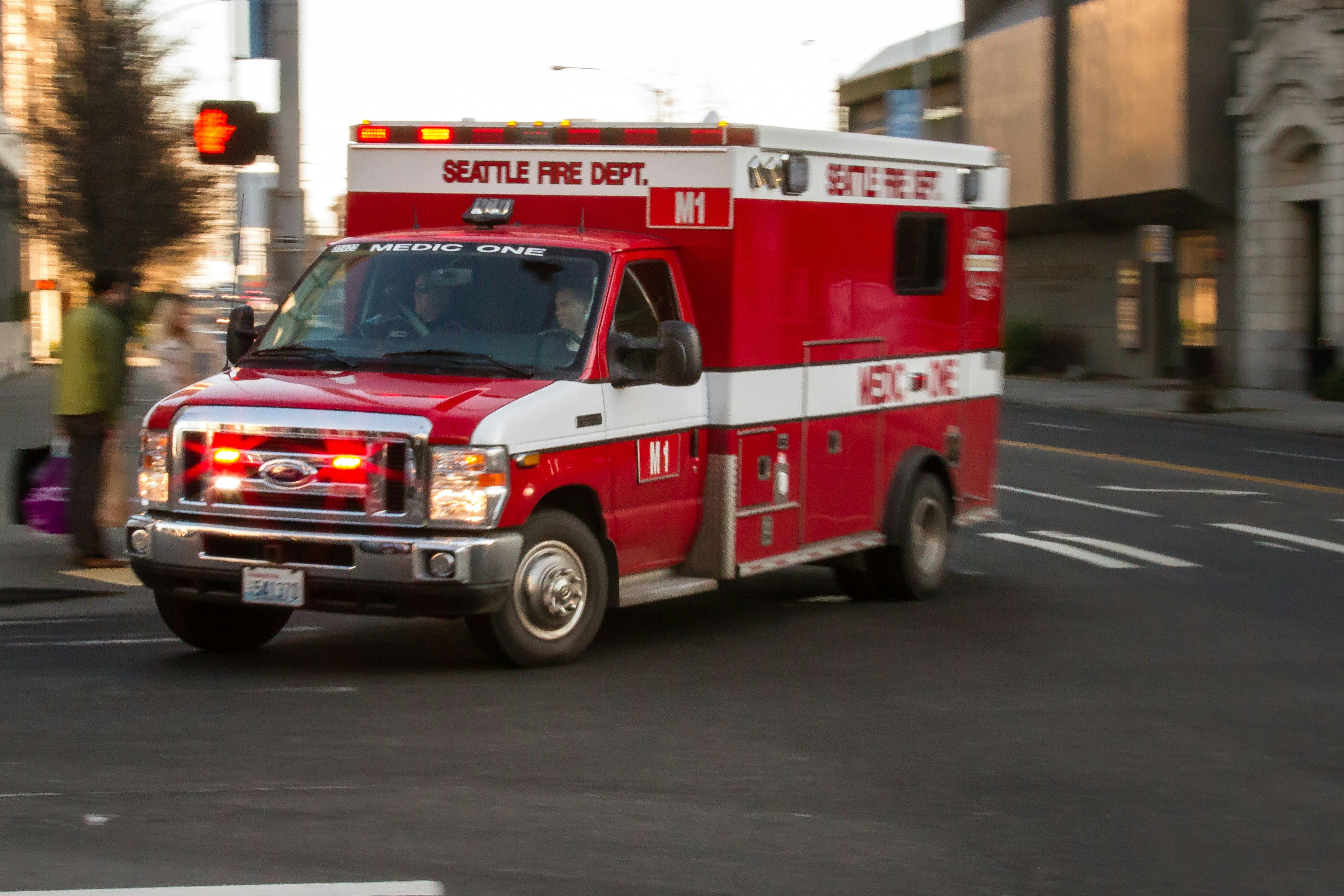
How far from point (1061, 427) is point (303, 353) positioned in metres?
21.4

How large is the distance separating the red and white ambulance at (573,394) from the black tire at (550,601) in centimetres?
1

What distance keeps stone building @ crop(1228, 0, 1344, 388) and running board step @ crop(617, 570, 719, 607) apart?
2852 centimetres

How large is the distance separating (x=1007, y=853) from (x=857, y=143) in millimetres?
5896

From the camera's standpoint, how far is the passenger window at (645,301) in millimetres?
9062

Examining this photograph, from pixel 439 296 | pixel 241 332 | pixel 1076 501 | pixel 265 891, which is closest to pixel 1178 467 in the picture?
pixel 1076 501

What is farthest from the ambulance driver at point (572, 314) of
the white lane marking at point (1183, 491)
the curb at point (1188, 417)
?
the curb at point (1188, 417)

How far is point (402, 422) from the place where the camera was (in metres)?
7.80

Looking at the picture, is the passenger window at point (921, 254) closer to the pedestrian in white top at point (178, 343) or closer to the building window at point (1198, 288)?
the pedestrian in white top at point (178, 343)

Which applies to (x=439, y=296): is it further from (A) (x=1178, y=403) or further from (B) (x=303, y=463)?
(A) (x=1178, y=403)

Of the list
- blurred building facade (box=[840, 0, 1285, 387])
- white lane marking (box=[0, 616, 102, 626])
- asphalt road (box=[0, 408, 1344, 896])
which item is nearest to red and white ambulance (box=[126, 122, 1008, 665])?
asphalt road (box=[0, 408, 1344, 896])

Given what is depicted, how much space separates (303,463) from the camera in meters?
7.92

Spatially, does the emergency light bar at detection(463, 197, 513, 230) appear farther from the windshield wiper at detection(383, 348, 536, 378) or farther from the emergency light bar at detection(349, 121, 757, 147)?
the windshield wiper at detection(383, 348, 536, 378)

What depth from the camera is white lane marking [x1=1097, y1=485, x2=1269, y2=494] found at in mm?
18359

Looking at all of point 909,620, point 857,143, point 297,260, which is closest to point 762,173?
point 857,143
